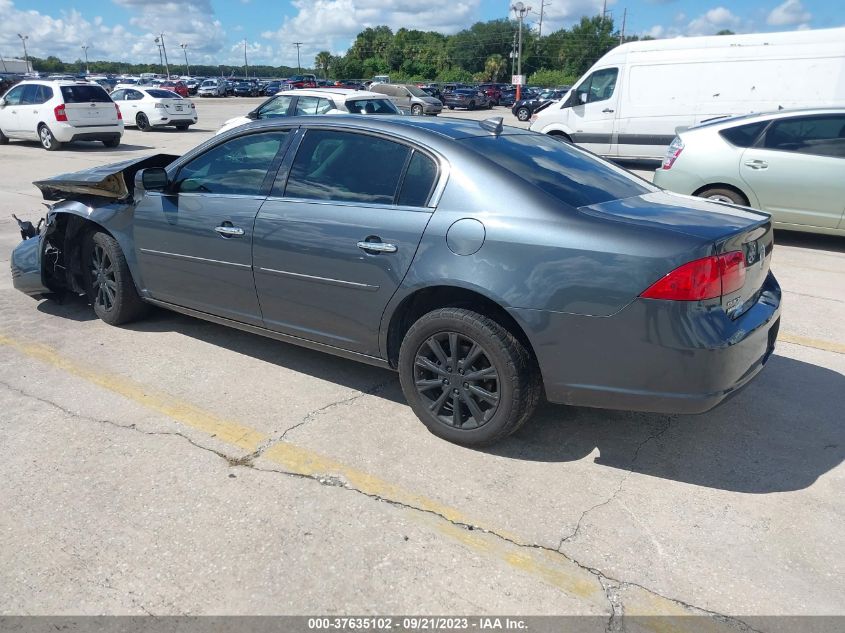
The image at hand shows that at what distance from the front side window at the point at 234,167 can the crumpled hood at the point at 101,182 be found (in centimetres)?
61

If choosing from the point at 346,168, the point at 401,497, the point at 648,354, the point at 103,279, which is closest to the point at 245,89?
the point at 103,279

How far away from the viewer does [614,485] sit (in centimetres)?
317

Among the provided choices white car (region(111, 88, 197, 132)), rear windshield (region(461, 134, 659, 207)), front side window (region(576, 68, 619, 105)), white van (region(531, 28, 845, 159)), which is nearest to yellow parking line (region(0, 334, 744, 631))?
rear windshield (region(461, 134, 659, 207))

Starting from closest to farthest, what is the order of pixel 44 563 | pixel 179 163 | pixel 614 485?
pixel 44 563 < pixel 614 485 < pixel 179 163

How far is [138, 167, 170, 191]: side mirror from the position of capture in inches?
173

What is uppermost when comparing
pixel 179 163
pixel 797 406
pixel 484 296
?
pixel 179 163

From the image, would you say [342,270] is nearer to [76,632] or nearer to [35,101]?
[76,632]

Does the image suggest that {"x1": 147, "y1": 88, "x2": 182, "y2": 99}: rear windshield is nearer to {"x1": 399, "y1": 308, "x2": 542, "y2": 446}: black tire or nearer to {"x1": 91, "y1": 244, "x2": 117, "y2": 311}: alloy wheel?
{"x1": 91, "y1": 244, "x2": 117, "y2": 311}: alloy wheel

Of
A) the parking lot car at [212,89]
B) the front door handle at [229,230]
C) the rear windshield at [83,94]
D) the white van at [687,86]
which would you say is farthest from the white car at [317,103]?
the parking lot car at [212,89]

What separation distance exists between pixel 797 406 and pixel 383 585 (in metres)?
2.74

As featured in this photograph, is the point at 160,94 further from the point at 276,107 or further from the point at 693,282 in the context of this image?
the point at 693,282

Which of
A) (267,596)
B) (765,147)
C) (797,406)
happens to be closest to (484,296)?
(267,596)

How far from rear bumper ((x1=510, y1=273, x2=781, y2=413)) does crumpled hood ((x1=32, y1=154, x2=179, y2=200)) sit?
328cm

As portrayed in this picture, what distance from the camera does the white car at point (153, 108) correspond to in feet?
75.5
